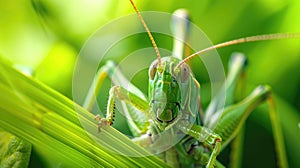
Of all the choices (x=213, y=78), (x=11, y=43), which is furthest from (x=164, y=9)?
(x=11, y=43)

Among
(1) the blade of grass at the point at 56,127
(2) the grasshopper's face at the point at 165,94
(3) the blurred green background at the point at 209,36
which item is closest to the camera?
(1) the blade of grass at the point at 56,127

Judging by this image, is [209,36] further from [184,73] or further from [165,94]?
[165,94]

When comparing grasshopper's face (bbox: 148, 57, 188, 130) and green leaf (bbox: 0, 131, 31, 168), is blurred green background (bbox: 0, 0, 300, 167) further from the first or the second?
green leaf (bbox: 0, 131, 31, 168)

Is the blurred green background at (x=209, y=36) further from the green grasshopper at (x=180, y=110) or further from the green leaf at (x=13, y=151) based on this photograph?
the green leaf at (x=13, y=151)

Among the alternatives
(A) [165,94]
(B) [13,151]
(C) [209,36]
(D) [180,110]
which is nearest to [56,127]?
(B) [13,151]

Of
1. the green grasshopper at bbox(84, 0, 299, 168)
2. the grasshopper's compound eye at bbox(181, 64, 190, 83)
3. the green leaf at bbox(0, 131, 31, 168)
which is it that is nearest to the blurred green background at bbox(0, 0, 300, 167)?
the green grasshopper at bbox(84, 0, 299, 168)

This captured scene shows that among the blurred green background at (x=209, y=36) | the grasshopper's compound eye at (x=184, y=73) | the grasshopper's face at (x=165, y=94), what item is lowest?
the grasshopper's face at (x=165, y=94)

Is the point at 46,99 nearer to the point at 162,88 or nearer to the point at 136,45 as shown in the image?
the point at 162,88

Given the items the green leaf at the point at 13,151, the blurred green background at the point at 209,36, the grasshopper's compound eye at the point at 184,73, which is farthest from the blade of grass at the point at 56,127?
the blurred green background at the point at 209,36

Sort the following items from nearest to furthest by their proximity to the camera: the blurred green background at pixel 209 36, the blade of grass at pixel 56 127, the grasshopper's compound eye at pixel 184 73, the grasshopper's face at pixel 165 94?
the blade of grass at pixel 56 127 → the grasshopper's face at pixel 165 94 → the grasshopper's compound eye at pixel 184 73 → the blurred green background at pixel 209 36
